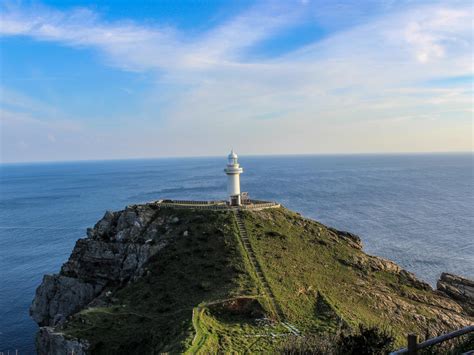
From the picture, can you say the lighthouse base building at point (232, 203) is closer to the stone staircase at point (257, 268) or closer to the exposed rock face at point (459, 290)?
the stone staircase at point (257, 268)

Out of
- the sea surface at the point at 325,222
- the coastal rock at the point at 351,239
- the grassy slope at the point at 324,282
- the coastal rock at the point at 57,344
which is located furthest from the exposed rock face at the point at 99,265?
the coastal rock at the point at 351,239

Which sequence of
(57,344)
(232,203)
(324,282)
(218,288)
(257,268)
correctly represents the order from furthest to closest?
1. (232,203)
2. (257,268)
3. (324,282)
4. (218,288)
5. (57,344)

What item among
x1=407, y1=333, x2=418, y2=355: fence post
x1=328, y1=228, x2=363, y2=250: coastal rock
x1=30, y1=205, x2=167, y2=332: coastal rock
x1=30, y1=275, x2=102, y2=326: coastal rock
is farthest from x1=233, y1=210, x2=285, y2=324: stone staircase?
x1=407, y1=333, x2=418, y2=355: fence post

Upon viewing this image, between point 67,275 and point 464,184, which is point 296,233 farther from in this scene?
point 464,184

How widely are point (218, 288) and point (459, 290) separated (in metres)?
33.8

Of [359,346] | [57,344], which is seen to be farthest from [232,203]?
[359,346]

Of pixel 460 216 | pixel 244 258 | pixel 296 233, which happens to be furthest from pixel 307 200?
pixel 244 258

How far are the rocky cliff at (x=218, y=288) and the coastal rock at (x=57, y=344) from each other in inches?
4.1

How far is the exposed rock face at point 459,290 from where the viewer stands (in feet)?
165

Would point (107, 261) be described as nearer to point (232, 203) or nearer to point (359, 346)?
point (232, 203)

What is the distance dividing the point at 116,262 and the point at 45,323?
39.4 ft

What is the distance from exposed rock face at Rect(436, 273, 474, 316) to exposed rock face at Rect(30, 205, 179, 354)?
37688 mm

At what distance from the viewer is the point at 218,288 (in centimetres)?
4078

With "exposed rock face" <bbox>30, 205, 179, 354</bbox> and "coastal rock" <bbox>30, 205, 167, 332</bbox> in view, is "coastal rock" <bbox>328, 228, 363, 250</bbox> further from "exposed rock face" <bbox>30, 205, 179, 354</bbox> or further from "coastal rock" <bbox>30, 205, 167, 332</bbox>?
"coastal rock" <bbox>30, 205, 167, 332</bbox>
